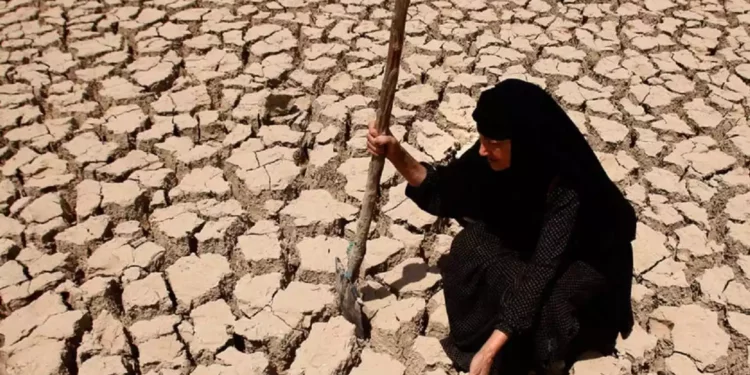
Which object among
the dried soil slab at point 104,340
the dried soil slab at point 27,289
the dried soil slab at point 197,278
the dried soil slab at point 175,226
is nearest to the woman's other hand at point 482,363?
the dried soil slab at point 197,278

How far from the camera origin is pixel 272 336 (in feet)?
6.99

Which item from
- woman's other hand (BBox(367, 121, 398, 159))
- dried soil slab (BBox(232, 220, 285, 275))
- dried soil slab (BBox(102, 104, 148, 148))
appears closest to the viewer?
woman's other hand (BBox(367, 121, 398, 159))

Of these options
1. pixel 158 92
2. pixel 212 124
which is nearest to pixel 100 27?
pixel 158 92

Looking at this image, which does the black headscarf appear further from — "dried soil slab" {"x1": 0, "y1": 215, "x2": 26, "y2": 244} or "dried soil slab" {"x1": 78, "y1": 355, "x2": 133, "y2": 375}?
"dried soil slab" {"x1": 0, "y1": 215, "x2": 26, "y2": 244}

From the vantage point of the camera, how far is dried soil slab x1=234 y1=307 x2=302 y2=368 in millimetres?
2123

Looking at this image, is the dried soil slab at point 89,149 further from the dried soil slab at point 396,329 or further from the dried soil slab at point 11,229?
the dried soil slab at point 396,329

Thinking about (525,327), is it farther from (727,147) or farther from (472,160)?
(727,147)

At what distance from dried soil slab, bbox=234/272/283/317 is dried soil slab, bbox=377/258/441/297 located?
0.36 metres

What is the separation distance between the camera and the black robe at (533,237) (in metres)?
1.76

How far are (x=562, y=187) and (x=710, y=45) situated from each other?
2506 millimetres

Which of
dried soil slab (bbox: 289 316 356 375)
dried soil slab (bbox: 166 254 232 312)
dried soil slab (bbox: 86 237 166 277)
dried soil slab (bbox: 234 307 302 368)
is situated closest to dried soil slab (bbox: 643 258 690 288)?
dried soil slab (bbox: 289 316 356 375)

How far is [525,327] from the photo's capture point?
1781mm

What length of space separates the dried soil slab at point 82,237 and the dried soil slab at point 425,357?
1.19m

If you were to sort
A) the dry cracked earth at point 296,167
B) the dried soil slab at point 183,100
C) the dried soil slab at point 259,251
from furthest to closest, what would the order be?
the dried soil slab at point 183,100
the dried soil slab at point 259,251
the dry cracked earth at point 296,167
